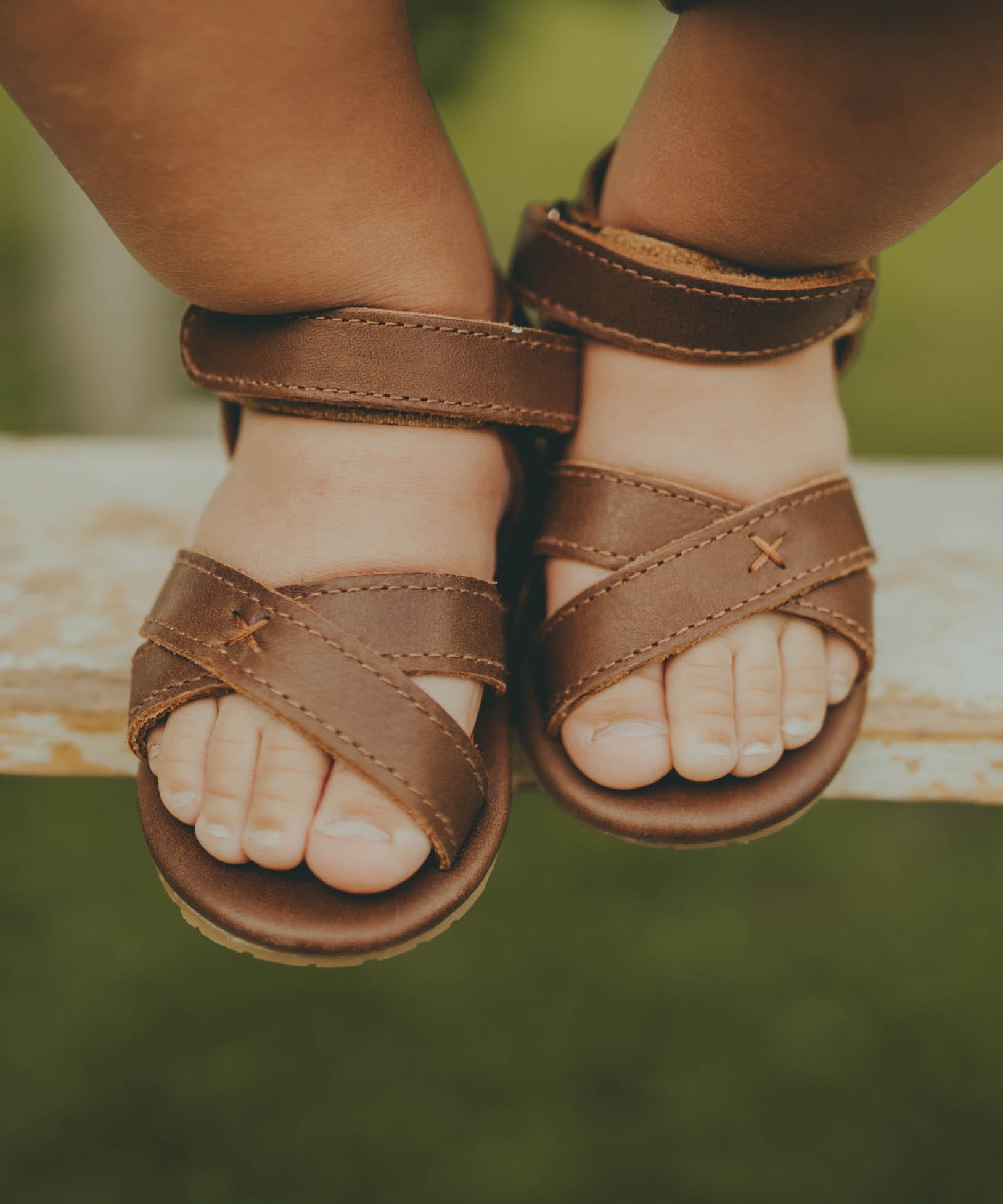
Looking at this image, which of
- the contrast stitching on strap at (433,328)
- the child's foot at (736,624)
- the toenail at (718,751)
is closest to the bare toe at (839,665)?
the child's foot at (736,624)

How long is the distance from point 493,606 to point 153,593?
43 cm

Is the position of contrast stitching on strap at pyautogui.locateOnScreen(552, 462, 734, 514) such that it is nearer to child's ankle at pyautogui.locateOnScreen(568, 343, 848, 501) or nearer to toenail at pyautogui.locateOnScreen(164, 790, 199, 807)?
child's ankle at pyautogui.locateOnScreen(568, 343, 848, 501)

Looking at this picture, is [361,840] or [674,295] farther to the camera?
[674,295]

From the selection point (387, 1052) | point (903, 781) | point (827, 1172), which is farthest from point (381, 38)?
point (827, 1172)

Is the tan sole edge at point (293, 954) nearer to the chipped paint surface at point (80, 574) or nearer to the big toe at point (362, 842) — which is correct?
the big toe at point (362, 842)

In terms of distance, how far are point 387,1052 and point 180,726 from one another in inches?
25.3

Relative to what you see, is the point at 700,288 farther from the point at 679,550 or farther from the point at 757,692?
the point at 757,692

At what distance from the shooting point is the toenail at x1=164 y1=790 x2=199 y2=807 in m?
0.68

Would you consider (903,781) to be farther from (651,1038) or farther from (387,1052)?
(387,1052)

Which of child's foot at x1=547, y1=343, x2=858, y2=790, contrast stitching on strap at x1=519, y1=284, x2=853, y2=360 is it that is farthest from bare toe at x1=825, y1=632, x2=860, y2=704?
contrast stitching on strap at x1=519, y1=284, x2=853, y2=360

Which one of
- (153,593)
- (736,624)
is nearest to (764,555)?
(736,624)

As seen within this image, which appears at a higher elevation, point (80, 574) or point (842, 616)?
point (842, 616)

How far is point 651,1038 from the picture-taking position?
3.84ft

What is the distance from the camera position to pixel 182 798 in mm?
678
